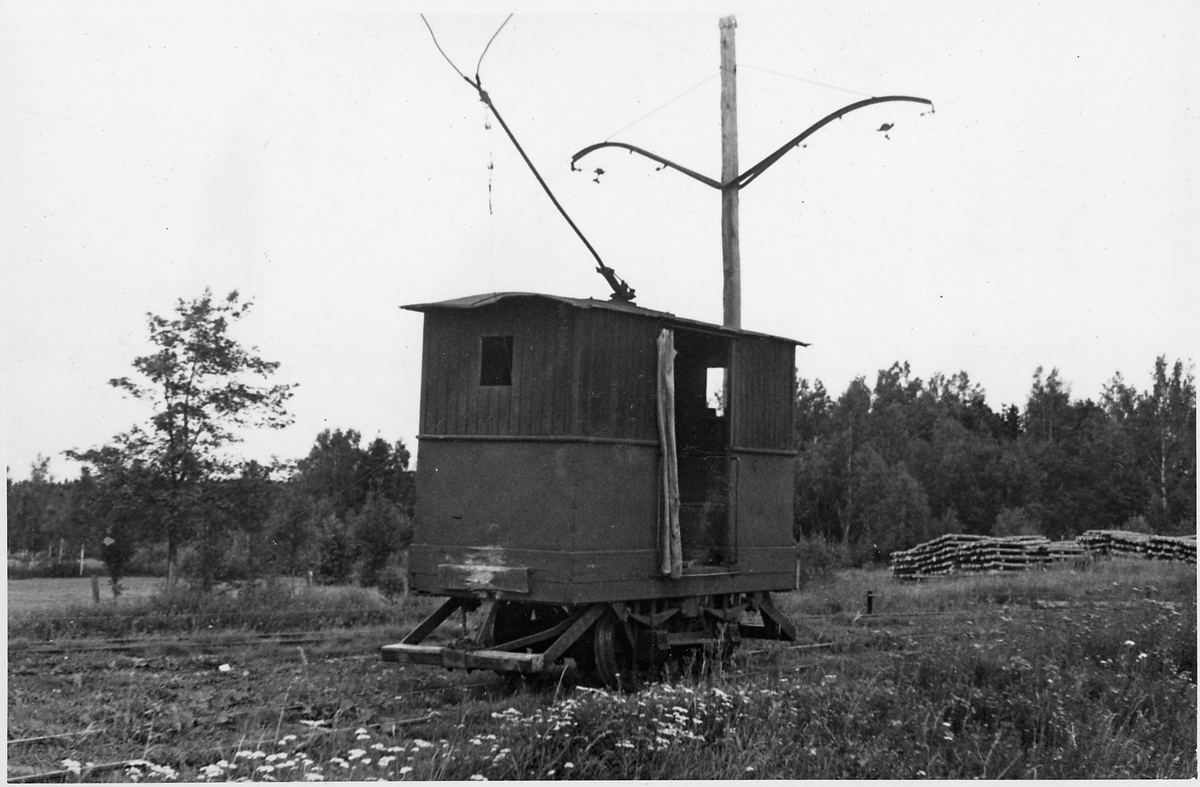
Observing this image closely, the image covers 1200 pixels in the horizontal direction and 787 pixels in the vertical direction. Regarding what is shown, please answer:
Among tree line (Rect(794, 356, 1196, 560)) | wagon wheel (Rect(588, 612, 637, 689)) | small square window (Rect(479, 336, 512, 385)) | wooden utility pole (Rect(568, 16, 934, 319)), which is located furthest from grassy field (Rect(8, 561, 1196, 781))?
tree line (Rect(794, 356, 1196, 560))

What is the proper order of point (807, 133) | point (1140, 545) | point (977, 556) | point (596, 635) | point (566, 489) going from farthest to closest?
point (1140, 545), point (977, 556), point (807, 133), point (596, 635), point (566, 489)

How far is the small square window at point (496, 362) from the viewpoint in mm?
10766

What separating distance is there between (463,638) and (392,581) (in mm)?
8642

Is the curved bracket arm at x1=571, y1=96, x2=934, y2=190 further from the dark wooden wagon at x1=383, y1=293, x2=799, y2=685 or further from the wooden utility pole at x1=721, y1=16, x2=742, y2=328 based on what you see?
the dark wooden wagon at x1=383, y1=293, x2=799, y2=685

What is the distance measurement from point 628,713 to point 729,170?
923 cm

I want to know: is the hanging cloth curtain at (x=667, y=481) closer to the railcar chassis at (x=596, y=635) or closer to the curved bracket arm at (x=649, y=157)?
the railcar chassis at (x=596, y=635)

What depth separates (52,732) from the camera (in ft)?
26.0

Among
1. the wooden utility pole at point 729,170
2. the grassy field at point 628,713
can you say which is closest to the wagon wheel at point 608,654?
the grassy field at point 628,713

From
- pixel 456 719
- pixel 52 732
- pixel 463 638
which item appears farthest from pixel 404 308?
pixel 52 732

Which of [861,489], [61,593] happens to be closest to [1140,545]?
[861,489]

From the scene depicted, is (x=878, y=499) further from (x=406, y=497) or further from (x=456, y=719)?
(x=456, y=719)

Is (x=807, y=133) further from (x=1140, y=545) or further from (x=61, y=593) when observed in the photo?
(x=1140, y=545)

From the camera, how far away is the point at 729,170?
50.0ft

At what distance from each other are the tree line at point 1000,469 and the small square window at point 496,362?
25.3 metres
